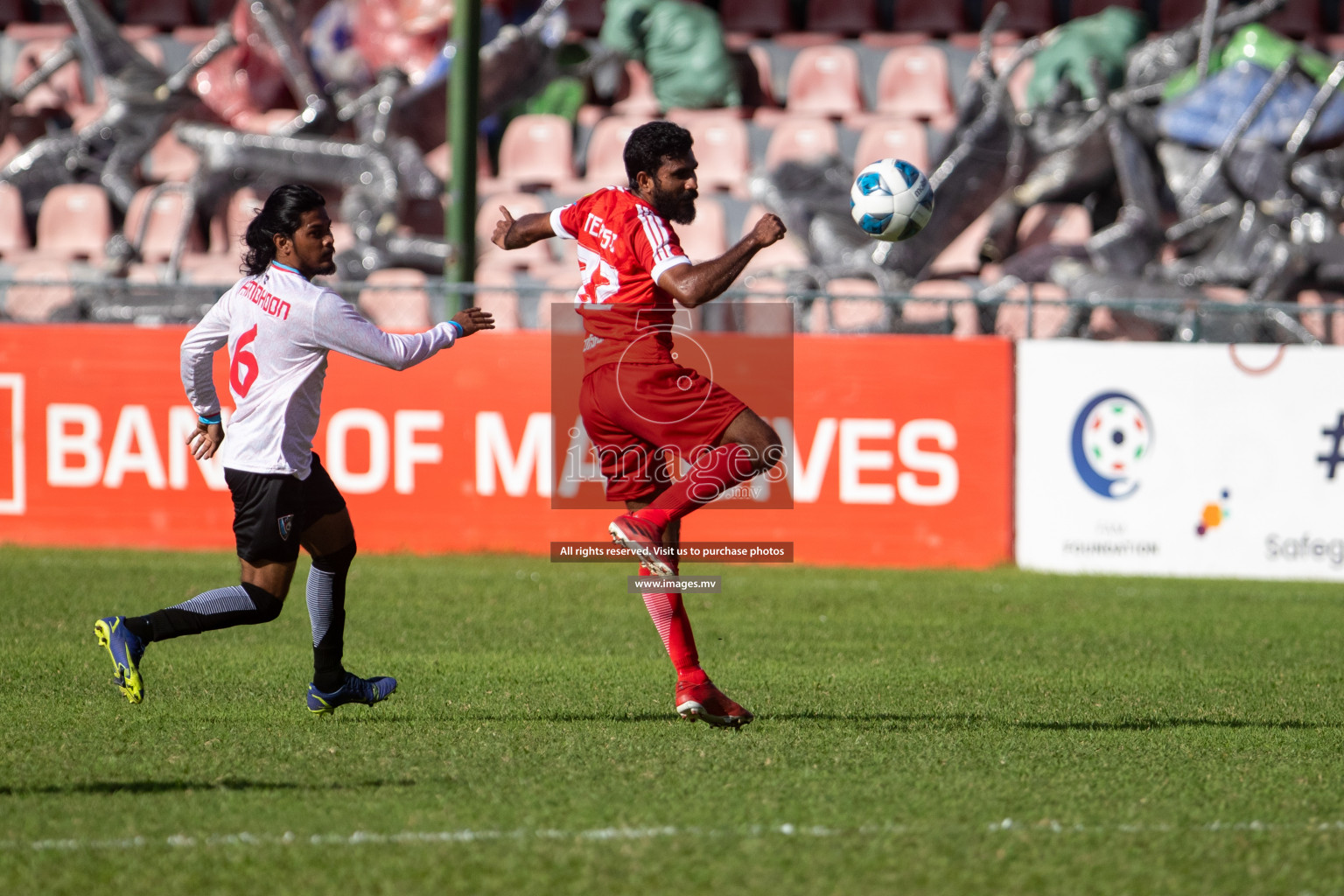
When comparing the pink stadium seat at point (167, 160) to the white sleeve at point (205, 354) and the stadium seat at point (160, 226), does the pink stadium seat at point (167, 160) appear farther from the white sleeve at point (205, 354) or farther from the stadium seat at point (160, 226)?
the white sleeve at point (205, 354)

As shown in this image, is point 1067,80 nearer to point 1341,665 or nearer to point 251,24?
point 251,24

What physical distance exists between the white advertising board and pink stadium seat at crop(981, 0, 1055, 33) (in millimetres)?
11546

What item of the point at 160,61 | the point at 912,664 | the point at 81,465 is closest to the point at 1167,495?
the point at 912,664

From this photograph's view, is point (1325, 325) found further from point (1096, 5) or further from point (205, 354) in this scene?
point (1096, 5)

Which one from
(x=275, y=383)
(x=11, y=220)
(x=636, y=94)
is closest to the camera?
(x=275, y=383)

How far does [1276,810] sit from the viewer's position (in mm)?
5199

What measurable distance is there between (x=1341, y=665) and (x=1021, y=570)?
437cm

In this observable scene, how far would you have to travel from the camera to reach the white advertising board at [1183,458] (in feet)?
41.2

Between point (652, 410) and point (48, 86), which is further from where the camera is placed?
point (48, 86)

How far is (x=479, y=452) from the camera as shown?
1338 cm

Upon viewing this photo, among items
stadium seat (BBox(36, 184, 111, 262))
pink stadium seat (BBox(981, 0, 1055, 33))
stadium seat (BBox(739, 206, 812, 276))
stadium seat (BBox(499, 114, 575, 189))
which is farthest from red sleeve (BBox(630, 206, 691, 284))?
pink stadium seat (BBox(981, 0, 1055, 33))

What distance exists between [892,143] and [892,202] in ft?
46.4

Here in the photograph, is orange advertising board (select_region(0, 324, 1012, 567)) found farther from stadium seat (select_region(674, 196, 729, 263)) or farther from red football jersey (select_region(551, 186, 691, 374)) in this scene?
red football jersey (select_region(551, 186, 691, 374))

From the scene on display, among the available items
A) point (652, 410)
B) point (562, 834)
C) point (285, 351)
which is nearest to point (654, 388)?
point (652, 410)
